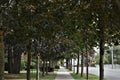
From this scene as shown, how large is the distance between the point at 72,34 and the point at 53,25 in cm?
116

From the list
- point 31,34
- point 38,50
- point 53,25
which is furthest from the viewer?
point 38,50

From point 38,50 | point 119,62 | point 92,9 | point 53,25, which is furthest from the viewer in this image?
point 119,62

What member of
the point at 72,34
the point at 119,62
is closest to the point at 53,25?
the point at 72,34

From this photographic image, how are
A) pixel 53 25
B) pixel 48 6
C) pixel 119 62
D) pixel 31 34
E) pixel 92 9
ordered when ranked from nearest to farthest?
pixel 92 9 → pixel 48 6 → pixel 53 25 → pixel 31 34 → pixel 119 62

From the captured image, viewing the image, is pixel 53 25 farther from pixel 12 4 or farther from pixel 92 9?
pixel 92 9

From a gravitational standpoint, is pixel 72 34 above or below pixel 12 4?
below

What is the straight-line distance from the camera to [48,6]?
13.9m

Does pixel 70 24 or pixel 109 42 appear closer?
pixel 70 24

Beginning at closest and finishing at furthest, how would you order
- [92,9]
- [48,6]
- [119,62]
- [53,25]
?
1. [92,9]
2. [48,6]
3. [53,25]
4. [119,62]

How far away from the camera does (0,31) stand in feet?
45.9

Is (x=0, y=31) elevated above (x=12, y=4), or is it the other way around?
(x=12, y=4)

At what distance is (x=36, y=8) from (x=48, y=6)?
0.59 meters

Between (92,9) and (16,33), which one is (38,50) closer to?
(16,33)

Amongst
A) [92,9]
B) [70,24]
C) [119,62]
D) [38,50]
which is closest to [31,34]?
[70,24]
